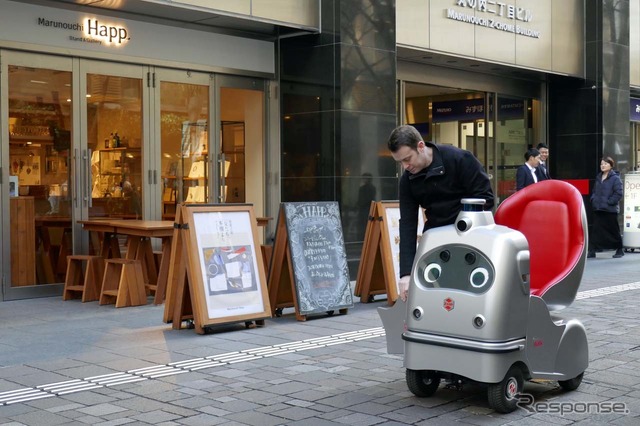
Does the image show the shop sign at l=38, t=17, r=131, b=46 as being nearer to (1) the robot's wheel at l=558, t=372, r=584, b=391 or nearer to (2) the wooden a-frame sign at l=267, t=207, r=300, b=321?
(2) the wooden a-frame sign at l=267, t=207, r=300, b=321

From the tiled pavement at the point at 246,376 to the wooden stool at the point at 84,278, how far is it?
930mm

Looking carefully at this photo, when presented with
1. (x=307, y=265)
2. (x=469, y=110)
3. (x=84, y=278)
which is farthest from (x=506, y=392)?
(x=469, y=110)

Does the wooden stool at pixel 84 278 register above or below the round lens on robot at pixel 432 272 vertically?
below

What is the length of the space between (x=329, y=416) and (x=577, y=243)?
6.78 feet

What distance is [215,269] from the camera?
8.41 meters

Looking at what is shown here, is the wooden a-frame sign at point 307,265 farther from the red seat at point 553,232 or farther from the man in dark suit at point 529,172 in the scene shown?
the man in dark suit at point 529,172

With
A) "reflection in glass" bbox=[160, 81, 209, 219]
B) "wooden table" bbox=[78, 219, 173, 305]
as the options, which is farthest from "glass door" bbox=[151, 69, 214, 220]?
"wooden table" bbox=[78, 219, 173, 305]

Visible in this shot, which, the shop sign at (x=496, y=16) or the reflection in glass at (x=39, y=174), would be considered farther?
the shop sign at (x=496, y=16)

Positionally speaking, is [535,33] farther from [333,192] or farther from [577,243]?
[577,243]

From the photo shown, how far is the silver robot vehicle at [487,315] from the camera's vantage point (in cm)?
531

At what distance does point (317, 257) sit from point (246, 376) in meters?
2.94

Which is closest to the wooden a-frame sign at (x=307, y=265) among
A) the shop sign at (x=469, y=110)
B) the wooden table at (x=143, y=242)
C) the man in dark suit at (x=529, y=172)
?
the wooden table at (x=143, y=242)

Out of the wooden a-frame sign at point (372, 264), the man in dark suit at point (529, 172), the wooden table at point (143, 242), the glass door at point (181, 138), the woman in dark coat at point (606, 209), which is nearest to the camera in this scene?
the wooden table at point (143, 242)

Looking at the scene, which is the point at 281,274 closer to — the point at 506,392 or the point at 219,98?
the point at 506,392
